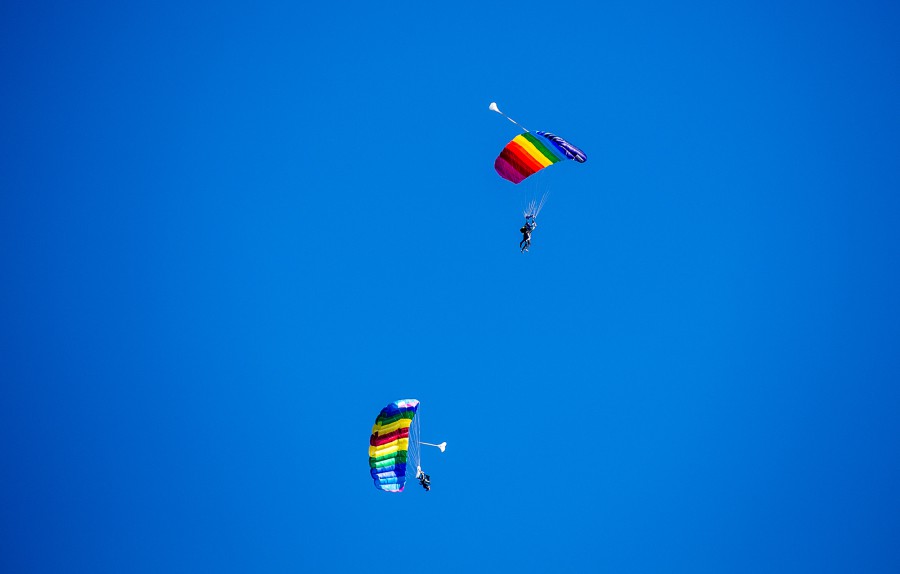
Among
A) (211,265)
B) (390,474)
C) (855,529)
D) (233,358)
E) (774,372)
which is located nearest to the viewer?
(390,474)

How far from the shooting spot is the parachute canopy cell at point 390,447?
61.1 feet

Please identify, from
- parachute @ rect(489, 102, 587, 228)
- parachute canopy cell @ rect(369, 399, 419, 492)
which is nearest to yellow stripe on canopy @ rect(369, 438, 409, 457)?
parachute canopy cell @ rect(369, 399, 419, 492)

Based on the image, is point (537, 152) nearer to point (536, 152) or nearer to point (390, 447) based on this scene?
point (536, 152)

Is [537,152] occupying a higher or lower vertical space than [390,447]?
higher

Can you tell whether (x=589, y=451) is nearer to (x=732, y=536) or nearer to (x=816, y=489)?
(x=732, y=536)

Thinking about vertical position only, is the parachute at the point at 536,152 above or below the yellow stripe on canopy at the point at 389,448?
above

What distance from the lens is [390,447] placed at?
18750 millimetres

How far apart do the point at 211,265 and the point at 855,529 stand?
213 feet

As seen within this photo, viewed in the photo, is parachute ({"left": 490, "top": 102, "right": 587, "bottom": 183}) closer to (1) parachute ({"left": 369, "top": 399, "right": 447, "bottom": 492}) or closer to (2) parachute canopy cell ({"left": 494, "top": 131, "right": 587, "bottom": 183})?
(2) parachute canopy cell ({"left": 494, "top": 131, "right": 587, "bottom": 183})

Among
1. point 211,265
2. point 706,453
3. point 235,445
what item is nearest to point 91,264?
point 211,265

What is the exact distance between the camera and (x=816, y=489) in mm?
45438

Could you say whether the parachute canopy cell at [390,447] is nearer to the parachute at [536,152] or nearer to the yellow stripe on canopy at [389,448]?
the yellow stripe on canopy at [389,448]

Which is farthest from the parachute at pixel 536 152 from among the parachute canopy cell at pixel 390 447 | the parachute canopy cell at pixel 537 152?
the parachute canopy cell at pixel 390 447

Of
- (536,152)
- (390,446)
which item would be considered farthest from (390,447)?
(536,152)
